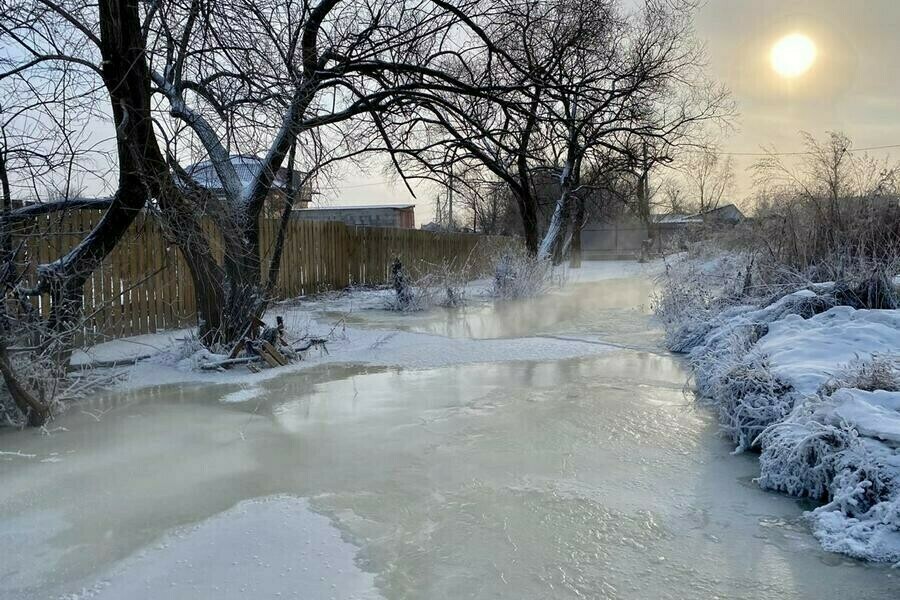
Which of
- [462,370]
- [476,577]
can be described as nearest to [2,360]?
[476,577]

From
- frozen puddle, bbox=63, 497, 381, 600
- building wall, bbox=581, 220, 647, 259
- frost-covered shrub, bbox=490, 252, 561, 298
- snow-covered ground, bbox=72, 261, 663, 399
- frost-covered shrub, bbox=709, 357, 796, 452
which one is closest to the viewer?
frozen puddle, bbox=63, 497, 381, 600

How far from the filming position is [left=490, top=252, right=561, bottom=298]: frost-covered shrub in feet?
49.6

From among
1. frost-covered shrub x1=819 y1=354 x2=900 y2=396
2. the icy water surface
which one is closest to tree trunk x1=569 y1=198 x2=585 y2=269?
the icy water surface

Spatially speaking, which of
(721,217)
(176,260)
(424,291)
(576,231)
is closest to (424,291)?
(424,291)

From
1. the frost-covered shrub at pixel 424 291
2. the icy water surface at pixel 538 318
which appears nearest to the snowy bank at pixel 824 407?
the icy water surface at pixel 538 318

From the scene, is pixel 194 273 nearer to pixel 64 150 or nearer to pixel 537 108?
pixel 64 150

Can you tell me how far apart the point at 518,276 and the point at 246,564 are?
41.3 ft

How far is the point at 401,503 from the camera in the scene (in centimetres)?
351

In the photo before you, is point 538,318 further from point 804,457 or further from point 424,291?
point 804,457

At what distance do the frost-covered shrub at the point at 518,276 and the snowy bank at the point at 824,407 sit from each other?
328 inches

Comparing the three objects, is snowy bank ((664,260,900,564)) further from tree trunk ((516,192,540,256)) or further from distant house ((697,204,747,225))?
Result: tree trunk ((516,192,540,256))

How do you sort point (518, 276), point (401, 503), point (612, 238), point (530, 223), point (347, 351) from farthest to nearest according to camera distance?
point (612, 238) < point (530, 223) < point (518, 276) < point (347, 351) < point (401, 503)

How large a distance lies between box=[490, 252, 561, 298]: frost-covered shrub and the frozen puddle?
1202cm

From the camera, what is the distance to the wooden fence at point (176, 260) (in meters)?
7.48
